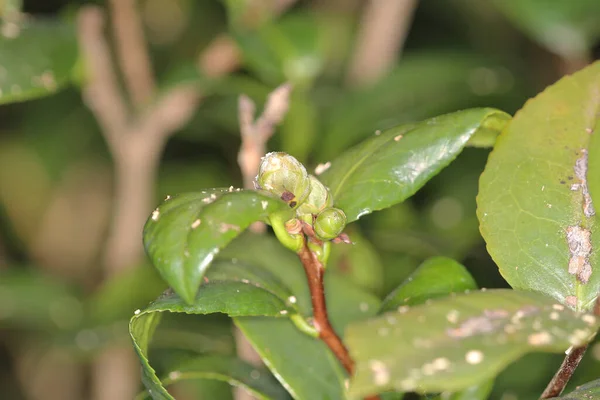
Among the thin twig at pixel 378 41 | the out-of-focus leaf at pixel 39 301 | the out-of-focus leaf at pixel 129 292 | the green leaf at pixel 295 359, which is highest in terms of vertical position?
the thin twig at pixel 378 41

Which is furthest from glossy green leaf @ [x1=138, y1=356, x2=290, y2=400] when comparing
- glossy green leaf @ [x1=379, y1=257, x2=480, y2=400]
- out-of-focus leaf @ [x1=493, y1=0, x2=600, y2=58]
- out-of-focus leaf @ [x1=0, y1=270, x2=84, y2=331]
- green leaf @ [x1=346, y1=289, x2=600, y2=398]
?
out-of-focus leaf @ [x1=493, y1=0, x2=600, y2=58]

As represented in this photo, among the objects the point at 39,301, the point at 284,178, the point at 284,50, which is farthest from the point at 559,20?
the point at 39,301

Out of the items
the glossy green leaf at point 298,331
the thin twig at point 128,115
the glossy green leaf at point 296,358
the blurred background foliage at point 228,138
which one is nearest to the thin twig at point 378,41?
the blurred background foliage at point 228,138

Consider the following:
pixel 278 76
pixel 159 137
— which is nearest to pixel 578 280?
pixel 278 76

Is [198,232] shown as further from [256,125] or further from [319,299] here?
[256,125]

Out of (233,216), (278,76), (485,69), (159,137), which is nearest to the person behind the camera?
(233,216)

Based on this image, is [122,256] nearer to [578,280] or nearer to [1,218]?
[1,218]

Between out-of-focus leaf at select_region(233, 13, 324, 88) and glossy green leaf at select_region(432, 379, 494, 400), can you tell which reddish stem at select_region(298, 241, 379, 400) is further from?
out-of-focus leaf at select_region(233, 13, 324, 88)

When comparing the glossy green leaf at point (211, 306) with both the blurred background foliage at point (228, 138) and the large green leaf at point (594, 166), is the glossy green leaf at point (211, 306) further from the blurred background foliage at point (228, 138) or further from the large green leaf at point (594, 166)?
the blurred background foliage at point (228, 138)
